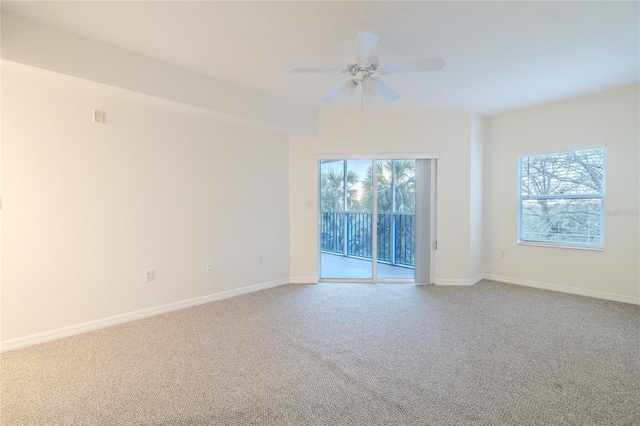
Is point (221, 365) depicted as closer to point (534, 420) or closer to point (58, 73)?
point (534, 420)

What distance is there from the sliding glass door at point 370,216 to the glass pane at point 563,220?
155 centimetres

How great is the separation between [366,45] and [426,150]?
256 centimetres

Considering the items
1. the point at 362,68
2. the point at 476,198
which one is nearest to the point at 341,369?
the point at 362,68

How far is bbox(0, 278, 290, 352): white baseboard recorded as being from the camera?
2.51 metres

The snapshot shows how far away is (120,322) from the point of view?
119 inches

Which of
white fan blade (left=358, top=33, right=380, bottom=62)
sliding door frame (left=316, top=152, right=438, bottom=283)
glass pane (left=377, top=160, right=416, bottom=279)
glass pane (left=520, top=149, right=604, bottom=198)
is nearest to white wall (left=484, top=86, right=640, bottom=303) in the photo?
glass pane (left=520, top=149, right=604, bottom=198)

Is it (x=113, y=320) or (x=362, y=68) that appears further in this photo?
(x=113, y=320)

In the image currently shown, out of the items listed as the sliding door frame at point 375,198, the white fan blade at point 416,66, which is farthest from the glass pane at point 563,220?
the white fan blade at point 416,66

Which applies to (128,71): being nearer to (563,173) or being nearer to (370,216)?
(370,216)

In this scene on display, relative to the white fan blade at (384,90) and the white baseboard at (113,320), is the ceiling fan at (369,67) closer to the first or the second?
the white fan blade at (384,90)

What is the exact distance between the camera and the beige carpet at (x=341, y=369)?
1713 millimetres

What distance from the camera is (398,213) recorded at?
4645mm

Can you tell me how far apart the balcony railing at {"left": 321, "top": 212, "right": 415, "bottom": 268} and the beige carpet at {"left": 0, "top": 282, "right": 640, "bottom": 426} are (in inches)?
55.2

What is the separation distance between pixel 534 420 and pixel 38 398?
2.94m
